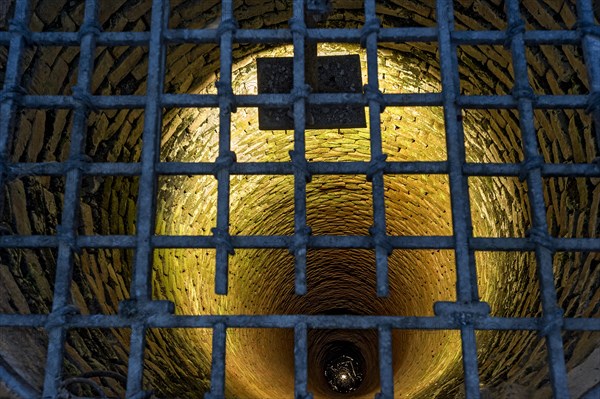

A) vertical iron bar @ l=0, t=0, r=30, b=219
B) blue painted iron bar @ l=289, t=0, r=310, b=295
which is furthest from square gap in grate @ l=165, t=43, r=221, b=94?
blue painted iron bar @ l=289, t=0, r=310, b=295

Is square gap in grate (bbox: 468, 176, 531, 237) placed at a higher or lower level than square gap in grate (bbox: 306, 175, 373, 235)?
lower

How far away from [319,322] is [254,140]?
3180 millimetres

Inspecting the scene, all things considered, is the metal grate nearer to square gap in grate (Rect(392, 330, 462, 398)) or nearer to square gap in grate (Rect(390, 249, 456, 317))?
square gap in grate (Rect(392, 330, 462, 398))

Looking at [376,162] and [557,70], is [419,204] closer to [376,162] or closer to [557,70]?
[557,70]

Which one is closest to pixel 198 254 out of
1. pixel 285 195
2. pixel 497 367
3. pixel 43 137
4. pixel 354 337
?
pixel 285 195

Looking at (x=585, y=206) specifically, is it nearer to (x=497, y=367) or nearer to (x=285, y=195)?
(x=497, y=367)

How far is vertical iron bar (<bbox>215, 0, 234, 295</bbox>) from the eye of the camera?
225cm

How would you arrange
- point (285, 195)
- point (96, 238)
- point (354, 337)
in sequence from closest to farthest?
point (96, 238)
point (285, 195)
point (354, 337)

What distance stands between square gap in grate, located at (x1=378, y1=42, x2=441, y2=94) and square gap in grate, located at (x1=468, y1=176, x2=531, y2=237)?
827mm

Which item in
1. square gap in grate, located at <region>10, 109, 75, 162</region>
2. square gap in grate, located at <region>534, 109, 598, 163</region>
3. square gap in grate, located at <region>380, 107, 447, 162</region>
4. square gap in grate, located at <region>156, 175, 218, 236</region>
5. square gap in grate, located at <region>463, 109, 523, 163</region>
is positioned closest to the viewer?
square gap in grate, located at <region>10, 109, 75, 162</region>

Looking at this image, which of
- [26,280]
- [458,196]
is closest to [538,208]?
[458,196]

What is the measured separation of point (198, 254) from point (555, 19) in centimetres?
309

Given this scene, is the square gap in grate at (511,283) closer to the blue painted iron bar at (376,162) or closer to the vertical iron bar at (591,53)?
the vertical iron bar at (591,53)

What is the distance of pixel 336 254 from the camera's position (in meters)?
7.56
